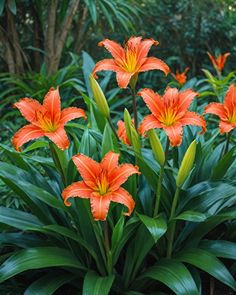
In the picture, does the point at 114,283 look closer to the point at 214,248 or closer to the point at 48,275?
the point at 48,275

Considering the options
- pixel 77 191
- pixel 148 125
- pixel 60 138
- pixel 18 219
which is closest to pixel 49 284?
pixel 18 219

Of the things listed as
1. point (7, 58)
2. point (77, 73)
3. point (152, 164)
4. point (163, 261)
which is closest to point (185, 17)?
point (77, 73)

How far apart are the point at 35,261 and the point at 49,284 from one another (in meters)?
0.14

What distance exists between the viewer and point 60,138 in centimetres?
133

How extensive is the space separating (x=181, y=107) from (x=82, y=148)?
435 mm

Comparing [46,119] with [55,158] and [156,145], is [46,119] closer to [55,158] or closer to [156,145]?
[55,158]

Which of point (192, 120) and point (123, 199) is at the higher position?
point (192, 120)

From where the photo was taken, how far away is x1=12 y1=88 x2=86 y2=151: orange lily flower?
135cm

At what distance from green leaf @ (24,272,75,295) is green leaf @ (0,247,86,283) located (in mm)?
85

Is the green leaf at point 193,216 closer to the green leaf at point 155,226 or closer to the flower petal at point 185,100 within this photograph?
the green leaf at point 155,226

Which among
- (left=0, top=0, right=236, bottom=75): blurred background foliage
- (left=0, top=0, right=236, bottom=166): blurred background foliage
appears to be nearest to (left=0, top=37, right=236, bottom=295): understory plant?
(left=0, top=0, right=236, bottom=166): blurred background foliage

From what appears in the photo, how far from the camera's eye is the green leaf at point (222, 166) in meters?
1.61

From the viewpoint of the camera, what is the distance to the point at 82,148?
1.66m

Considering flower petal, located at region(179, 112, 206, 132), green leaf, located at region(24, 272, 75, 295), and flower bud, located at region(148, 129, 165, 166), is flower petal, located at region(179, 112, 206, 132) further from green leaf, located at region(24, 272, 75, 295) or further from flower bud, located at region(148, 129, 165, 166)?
green leaf, located at region(24, 272, 75, 295)
